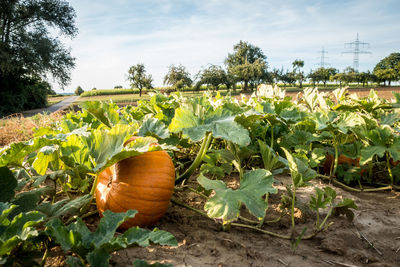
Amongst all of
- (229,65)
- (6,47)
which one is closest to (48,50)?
(6,47)

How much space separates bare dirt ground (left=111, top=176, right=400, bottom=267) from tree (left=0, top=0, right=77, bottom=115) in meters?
23.7

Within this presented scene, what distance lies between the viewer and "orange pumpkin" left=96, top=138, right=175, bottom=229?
1512 millimetres

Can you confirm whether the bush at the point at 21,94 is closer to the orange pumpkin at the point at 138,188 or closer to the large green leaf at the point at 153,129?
the large green leaf at the point at 153,129

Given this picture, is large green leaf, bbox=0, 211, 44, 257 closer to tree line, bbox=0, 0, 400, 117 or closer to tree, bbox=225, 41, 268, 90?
tree line, bbox=0, 0, 400, 117

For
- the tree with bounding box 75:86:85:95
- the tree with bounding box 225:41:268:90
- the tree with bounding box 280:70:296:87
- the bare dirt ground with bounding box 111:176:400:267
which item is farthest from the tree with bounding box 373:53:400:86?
the tree with bounding box 75:86:85:95

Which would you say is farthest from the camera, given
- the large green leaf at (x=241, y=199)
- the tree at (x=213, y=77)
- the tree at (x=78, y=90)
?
the tree at (x=78, y=90)

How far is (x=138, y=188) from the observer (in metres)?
1.52

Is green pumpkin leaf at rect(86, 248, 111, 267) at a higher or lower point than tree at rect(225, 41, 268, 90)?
lower

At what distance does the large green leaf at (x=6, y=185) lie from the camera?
1.27 m

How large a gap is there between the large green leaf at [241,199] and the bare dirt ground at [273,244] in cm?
23

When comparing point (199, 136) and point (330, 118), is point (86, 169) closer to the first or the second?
point (199, 136)

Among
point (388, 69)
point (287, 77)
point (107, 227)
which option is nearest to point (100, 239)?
point (107, 227)

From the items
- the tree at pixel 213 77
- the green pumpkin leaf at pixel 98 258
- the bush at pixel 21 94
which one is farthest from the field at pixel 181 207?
the tree at pixel 213 77

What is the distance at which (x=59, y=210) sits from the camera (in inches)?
51.8
